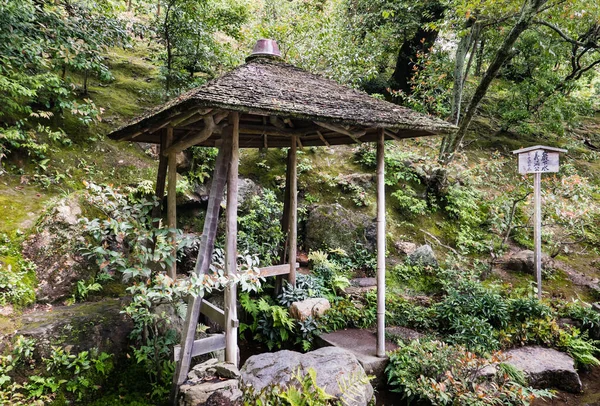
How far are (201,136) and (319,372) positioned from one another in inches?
134

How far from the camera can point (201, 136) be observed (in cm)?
439

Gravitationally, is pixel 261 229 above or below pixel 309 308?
above

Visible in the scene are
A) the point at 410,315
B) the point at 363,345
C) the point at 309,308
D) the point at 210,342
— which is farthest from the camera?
the point at 410,315

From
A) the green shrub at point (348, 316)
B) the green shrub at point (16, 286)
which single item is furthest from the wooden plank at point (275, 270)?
the green shrub at point (16, 286)

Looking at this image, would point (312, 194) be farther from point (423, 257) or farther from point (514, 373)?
point (514, 373)

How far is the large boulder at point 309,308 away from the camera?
255 inches

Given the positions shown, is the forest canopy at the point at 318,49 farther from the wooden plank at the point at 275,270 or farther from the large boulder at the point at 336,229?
the wooden plank at the point at 275,270

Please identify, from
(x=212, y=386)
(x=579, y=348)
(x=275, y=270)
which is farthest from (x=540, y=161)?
(x=212, y=386)

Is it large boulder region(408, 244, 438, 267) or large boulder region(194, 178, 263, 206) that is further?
large boulder region(408, 244, 438, 267)

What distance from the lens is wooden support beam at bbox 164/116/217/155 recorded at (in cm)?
411

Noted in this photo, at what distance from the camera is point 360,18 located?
13.0 m

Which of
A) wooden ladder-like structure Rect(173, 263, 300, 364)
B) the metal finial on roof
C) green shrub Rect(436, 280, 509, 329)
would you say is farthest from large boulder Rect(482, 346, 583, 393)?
the metal finial on roof

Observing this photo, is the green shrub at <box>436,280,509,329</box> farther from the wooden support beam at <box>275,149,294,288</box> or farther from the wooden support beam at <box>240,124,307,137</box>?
the wooden support beam at <box>240,124,307,137</box>

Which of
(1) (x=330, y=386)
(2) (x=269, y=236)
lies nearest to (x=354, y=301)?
(2) (x=269, y=236)
